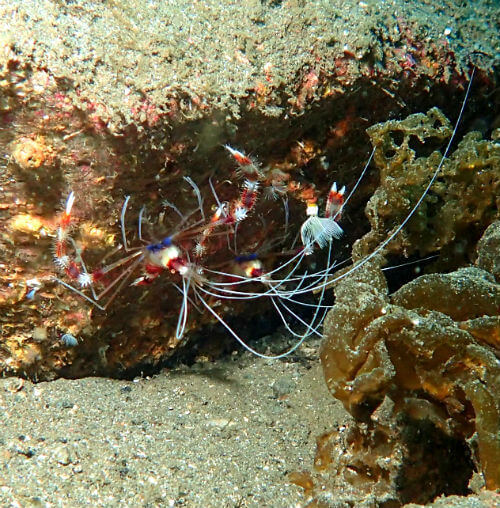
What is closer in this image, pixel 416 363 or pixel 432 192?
pixel 416 363

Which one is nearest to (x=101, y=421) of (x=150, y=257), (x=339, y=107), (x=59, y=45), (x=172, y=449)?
(x=172, y=449)

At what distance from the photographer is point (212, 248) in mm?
3914

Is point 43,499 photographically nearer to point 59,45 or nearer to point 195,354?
point 195,354

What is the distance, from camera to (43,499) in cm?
272

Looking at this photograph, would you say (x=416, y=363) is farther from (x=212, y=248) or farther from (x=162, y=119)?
(x=162, y=119)

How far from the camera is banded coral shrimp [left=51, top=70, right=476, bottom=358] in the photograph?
338 cm

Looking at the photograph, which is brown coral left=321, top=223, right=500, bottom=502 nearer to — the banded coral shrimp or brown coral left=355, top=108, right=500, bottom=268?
the banded coral shrimp

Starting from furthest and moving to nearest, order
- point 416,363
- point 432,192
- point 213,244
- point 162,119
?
point 213,244 < point 432,192 < point 162,119 < point 416,363

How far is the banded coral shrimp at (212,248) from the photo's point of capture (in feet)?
11.1

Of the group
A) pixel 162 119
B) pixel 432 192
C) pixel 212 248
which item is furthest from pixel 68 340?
pixel 432 192

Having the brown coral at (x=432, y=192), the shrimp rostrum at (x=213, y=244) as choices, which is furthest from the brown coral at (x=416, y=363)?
the shrimp rostrum at (x=213, y=244)

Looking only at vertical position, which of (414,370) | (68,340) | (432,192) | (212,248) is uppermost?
(432,192)

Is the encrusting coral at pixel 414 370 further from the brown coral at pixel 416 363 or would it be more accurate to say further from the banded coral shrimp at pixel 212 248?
the banded coral shrimp at pixel 212 248

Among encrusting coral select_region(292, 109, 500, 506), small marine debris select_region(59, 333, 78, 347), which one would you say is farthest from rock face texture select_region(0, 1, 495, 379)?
encrusting coral select_region(292, 109, 500, 506)
